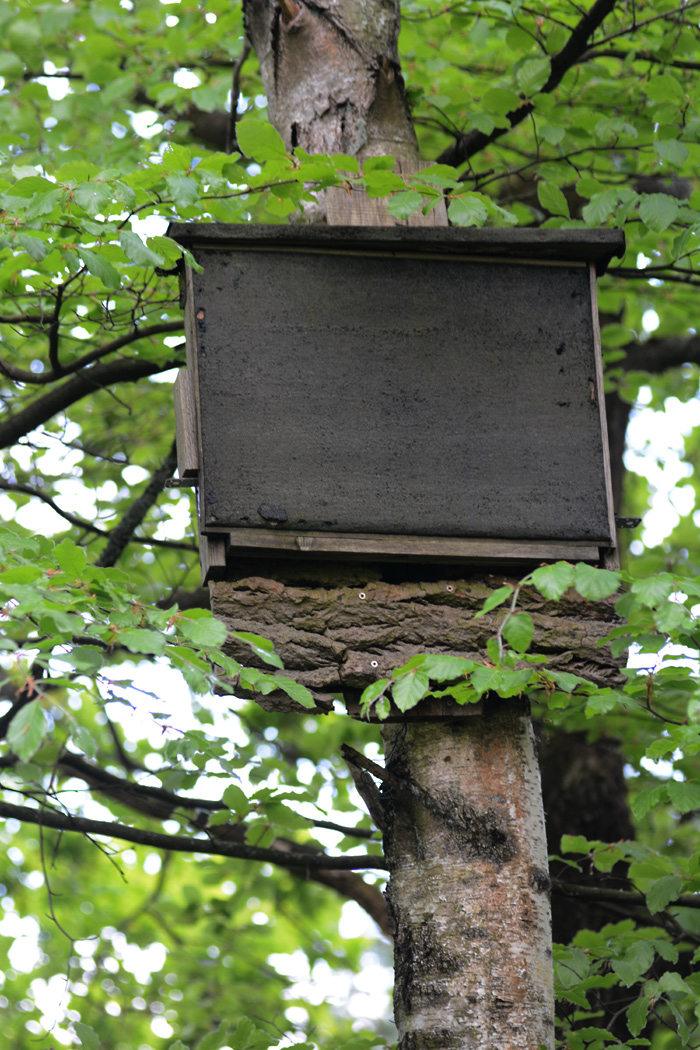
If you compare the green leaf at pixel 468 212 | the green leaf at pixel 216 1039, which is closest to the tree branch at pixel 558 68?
the green leaf at pixel 468 212

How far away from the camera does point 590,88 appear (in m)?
3.61

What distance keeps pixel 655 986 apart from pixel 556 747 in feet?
7.09

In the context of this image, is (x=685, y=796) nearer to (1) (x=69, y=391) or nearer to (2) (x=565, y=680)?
(2) (x=565, y=680)

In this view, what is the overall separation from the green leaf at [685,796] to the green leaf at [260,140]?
5.20ft

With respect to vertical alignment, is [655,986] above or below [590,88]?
below

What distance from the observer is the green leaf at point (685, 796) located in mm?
2059

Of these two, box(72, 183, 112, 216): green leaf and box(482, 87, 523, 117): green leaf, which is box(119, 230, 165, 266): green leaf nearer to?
box(72, 183, 112, 216): green leaf

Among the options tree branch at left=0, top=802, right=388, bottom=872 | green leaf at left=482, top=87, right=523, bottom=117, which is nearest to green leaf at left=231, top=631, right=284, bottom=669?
tree branch at left=0, top=802, right=388, bottom=872

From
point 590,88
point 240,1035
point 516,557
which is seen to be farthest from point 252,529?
point 590,88

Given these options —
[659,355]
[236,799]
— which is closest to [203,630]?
[236,799]

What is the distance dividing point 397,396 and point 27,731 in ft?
3.38

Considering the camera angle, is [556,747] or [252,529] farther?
[556,747]

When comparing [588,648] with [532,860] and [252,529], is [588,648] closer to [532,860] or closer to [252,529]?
[532,860]

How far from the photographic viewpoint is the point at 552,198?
274 centimetres
